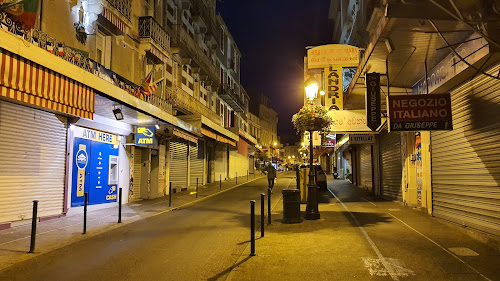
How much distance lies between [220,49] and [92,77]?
25986mm

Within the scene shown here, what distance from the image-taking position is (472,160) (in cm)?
844

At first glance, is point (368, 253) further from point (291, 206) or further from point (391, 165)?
point (391, 165)

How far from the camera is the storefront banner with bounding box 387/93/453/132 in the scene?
8.30 metres

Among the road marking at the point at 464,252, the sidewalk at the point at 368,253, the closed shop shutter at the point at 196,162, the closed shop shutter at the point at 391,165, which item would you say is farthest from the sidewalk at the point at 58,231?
the closed shop shutter at the point at 196,162

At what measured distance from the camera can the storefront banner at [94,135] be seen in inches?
516

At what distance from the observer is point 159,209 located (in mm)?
14492

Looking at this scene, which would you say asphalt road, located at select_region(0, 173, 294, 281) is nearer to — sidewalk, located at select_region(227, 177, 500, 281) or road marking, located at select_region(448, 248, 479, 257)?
sidewalk, located at select_region(227, 177, 500, 281)

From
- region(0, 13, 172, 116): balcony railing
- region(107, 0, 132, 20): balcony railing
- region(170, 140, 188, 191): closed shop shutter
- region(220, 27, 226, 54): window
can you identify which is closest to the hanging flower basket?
region(0, 13, 172, 116): balcony railing

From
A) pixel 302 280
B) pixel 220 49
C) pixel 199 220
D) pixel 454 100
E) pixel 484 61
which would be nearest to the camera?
pixel 302 280

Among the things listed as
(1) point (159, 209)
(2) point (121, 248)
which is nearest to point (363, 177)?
(1) point (159, 209)

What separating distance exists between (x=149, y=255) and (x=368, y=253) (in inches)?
171

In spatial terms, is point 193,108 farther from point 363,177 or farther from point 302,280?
point 302,280

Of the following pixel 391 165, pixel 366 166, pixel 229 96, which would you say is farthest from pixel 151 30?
pixel 229 96

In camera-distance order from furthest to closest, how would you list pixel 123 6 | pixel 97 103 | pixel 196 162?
pixel 196 162
pixel 123 6
pixel 97 103
